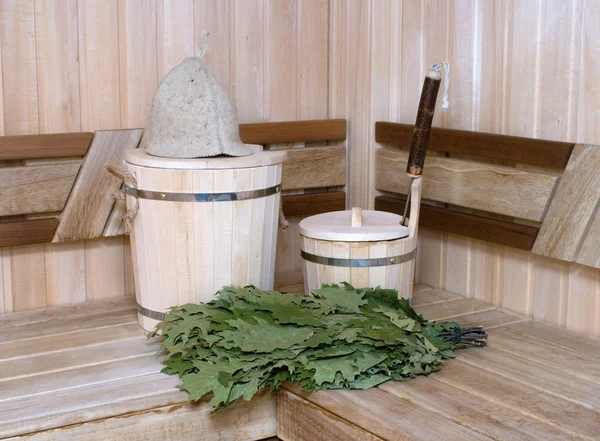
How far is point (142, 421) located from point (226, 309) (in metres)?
0.42

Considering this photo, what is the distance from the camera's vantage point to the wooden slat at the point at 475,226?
2.51m

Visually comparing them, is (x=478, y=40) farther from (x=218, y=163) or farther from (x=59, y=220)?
(x=59, y=220)

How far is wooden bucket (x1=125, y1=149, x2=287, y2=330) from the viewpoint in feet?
7.35

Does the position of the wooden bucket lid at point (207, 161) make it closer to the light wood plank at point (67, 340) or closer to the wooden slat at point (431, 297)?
the light wood plank at point (67, 340)

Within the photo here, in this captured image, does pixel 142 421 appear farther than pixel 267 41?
No

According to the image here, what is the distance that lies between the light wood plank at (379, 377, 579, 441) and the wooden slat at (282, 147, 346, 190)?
48.6 inches

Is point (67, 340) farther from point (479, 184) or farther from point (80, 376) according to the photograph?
point (479, 184)

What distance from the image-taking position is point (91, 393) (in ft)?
6.55

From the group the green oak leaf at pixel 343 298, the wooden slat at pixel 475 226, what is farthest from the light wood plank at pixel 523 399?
the wooden slat at pixel 475 226

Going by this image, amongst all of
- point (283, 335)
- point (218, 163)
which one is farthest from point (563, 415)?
point (218, 163)

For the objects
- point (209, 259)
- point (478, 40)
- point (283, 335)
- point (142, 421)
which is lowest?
point (142, 421)

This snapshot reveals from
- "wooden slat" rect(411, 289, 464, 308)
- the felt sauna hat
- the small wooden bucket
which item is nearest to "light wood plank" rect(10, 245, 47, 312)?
the felt sauna hat

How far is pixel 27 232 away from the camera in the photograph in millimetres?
2598

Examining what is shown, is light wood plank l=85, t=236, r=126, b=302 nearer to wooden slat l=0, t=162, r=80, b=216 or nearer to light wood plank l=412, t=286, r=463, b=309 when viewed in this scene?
wooden slat l=0, t=162, r=80, b=216
